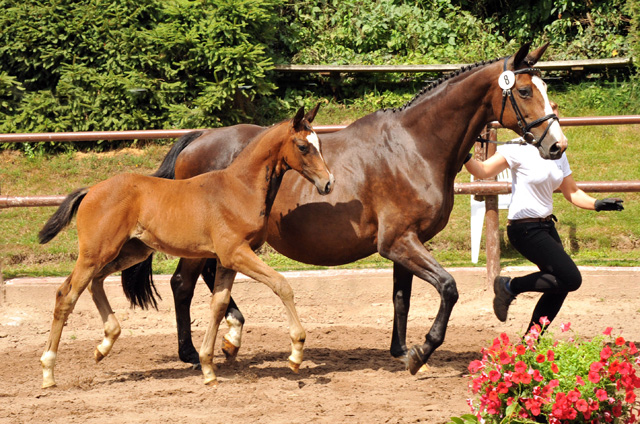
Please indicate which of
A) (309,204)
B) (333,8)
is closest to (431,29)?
(333,8)

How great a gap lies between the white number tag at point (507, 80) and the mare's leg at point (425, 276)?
111cm

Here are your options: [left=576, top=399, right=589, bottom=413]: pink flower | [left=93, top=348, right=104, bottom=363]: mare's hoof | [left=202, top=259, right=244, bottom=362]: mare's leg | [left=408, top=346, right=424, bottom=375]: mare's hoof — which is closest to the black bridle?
[left=408, top=346, right=424, bottom=375]: mare's hoof

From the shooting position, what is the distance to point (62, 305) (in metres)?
5.16

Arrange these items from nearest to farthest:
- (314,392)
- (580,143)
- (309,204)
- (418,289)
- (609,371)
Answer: (609,371) → (314,392) → (309,204) → (418,289) → (580,143)

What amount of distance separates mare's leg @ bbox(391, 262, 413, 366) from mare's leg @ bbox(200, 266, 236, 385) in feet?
3.98

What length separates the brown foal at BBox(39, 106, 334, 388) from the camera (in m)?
4.99

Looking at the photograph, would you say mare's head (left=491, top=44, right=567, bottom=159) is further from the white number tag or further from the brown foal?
the brown foal

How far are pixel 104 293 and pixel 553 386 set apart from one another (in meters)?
3.19

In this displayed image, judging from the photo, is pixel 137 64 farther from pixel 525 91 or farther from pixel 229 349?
pixel 525 91

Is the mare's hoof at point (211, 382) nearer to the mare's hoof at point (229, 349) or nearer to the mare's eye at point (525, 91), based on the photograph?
the mare's hoof at point (229, 349)

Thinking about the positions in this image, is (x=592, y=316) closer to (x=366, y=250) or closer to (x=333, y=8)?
(x=366, y=250)

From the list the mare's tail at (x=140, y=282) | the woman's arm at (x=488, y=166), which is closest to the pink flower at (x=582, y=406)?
the woman's arm at (x=488, y=166)

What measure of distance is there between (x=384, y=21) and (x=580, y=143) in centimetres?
404

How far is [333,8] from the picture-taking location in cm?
1332
